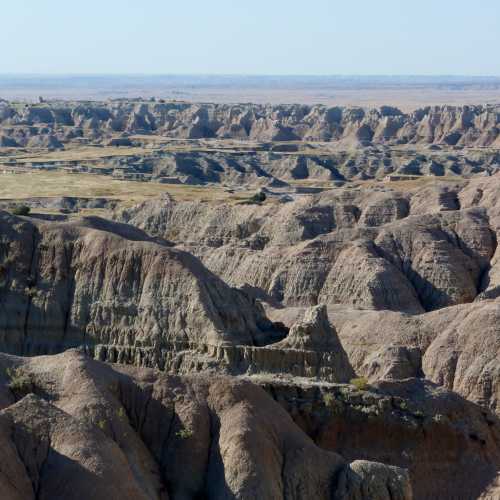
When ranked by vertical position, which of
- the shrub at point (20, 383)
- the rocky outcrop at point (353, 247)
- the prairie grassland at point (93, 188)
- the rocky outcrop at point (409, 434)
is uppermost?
the shrub at point (20, 383)

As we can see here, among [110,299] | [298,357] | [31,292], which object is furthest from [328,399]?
[31,292]

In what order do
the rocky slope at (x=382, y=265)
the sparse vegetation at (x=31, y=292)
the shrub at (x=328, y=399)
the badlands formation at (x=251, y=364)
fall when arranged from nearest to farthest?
the badlands formation at (x=251, y=364) → the shrub at (x=328, y=399) → the sparse vegetation at (x=31, y=292) → the rocky slope at (x=382, y=265)

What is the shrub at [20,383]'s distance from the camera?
122ft

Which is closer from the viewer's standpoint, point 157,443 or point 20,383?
point 157,443

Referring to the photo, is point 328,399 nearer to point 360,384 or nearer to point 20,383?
point 360,384

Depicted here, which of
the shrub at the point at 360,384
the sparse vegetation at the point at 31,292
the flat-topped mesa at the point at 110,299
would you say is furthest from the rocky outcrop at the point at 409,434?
the sparse vegetation at the point at 31,292

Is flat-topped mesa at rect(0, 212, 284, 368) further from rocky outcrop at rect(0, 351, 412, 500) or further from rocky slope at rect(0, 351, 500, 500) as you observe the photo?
rocky outcrop at rect(0, 351, 412, 500)

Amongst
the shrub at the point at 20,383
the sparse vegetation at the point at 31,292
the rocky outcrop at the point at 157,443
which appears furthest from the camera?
the sparse vegetation at the point at 31,292

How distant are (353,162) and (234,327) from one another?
→ 466 feet

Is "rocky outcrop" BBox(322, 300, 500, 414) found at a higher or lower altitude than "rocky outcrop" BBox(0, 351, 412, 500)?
lower

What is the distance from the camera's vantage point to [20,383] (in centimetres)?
3731

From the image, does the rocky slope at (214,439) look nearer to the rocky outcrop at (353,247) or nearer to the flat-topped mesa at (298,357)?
the flat-topped mesa at (298,357)

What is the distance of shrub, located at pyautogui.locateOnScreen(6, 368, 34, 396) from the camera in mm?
37188

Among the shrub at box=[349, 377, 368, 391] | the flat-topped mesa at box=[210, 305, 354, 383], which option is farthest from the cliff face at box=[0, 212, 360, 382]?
the shrub at box=[349, 377, 368, 391]
